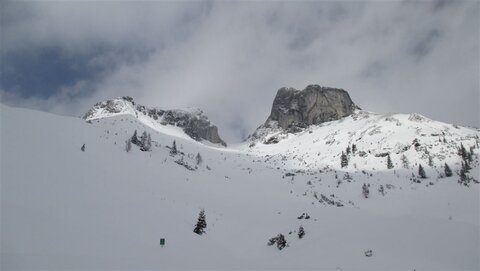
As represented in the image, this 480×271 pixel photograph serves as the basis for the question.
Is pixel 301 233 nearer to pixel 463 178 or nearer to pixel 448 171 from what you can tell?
pixel 463 178

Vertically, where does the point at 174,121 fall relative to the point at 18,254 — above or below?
above

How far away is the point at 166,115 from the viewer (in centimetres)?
12731

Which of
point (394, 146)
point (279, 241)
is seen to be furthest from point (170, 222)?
point (394, 146)

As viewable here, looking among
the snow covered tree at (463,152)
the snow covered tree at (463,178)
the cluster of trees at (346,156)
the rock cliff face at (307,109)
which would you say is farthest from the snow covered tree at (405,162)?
Answer: the rock cliff face at (307,109)

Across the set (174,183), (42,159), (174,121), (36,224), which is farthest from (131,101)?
(36,224)

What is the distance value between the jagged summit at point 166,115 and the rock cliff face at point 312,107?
2662cm

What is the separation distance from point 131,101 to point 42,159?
109730 mm

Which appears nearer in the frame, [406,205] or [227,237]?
[227,237]

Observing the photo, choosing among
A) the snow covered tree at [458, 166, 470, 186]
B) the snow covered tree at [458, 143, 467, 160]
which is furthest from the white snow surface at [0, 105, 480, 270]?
the snow covered tree at [458, 143, 467, 160]

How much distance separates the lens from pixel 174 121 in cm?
12662

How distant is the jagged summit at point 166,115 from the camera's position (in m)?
107

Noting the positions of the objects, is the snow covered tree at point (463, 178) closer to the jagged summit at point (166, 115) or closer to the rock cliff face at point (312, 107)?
the jagged summit at point (166, 115)

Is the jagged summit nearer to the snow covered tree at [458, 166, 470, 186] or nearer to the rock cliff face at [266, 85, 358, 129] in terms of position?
the rock cliff face at [266, 85, 358, 129]

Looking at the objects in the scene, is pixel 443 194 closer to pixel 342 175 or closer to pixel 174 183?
pixel 342 175
